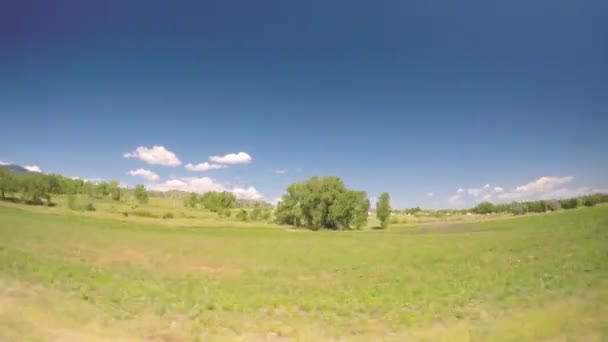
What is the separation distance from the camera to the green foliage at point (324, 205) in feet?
303

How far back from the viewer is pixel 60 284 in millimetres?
14562

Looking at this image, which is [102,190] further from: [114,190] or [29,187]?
[29,187]

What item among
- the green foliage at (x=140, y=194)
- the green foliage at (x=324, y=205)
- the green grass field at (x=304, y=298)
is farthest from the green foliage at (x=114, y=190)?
the green grass field at (x=304, y=298)

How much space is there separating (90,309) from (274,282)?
31.2 ft

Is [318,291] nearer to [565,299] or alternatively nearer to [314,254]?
[565,299]

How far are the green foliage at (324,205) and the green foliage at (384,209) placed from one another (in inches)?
391

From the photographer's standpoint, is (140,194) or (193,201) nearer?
(140,194)

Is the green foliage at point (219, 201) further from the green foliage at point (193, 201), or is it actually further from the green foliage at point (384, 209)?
the green foliage at point (384, 209)

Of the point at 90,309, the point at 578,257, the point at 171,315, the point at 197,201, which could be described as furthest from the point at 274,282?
the point at 197,201

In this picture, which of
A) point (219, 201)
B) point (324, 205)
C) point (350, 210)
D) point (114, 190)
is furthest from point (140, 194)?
point (350, 210)

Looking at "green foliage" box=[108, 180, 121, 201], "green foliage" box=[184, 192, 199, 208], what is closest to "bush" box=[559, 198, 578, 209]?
"green foliage" box=[184, 192, 199, 208]

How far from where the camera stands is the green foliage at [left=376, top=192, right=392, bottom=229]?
105 m

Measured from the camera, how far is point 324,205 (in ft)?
304

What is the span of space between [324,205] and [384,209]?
24.4 meters
